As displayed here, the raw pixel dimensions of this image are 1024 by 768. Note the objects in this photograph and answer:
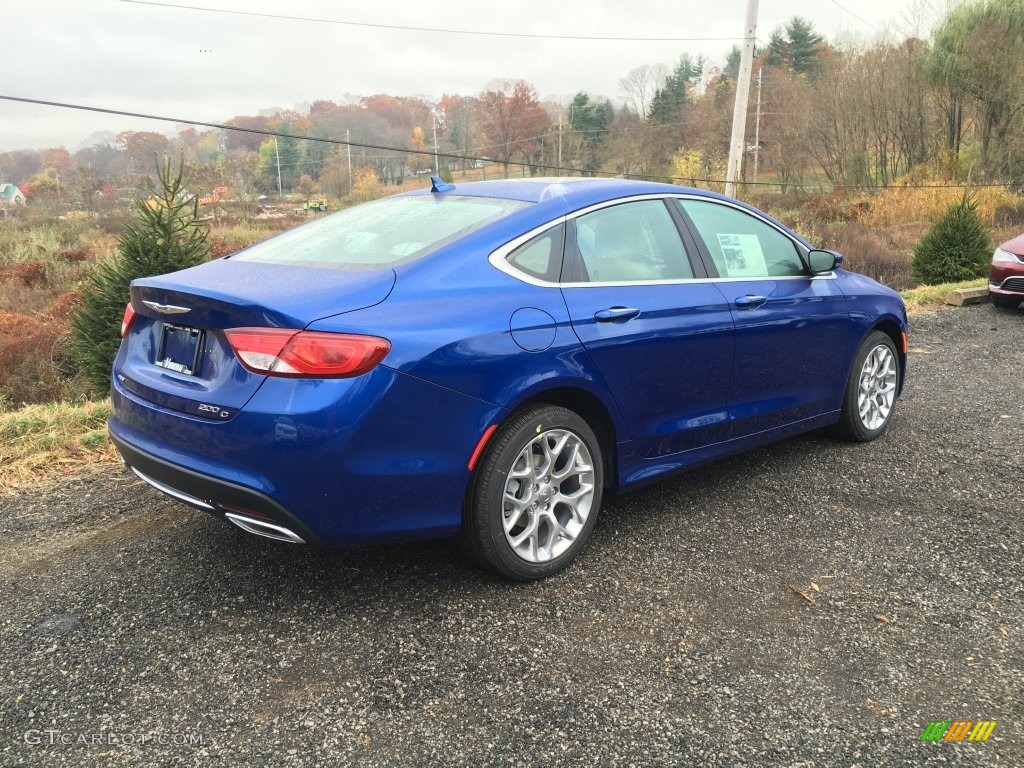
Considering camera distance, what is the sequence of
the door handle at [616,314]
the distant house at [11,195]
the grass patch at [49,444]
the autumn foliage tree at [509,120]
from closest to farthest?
1. the door handle at [616,314]
2. the grass patch at [49,444]
3. the distant house at [11,195]
4. the autumn foliage tree at [509,120]

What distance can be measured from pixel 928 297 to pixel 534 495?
31.8 feet

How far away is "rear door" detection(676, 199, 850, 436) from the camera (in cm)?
388

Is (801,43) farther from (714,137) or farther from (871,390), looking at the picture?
(871,390)

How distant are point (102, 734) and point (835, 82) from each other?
35293mm

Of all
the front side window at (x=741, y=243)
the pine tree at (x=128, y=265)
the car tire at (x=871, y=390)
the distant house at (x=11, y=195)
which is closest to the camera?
the front side window at (x=741, y=243)

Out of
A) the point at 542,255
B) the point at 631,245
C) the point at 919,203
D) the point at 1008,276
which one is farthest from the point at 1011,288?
the point at 919,203

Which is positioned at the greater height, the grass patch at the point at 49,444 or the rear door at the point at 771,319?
the rear door at the point at 771,319

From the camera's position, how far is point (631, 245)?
355 centimetres

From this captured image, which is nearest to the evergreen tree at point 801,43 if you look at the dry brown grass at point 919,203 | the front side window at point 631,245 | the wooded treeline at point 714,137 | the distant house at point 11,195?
the wooded treeline at point 714,137

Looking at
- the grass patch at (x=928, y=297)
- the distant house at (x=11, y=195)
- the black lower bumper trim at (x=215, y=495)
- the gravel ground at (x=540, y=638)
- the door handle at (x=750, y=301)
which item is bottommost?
the gravel ground at (x=540, y=638)

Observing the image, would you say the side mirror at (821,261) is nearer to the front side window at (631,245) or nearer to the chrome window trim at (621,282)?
the chrome window trim at (621,282)

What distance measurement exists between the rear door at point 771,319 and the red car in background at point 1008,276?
6.75 m

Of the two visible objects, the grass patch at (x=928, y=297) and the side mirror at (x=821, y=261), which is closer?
the side mirror at (x=821, y=261)

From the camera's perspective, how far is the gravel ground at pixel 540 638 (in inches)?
87.4
